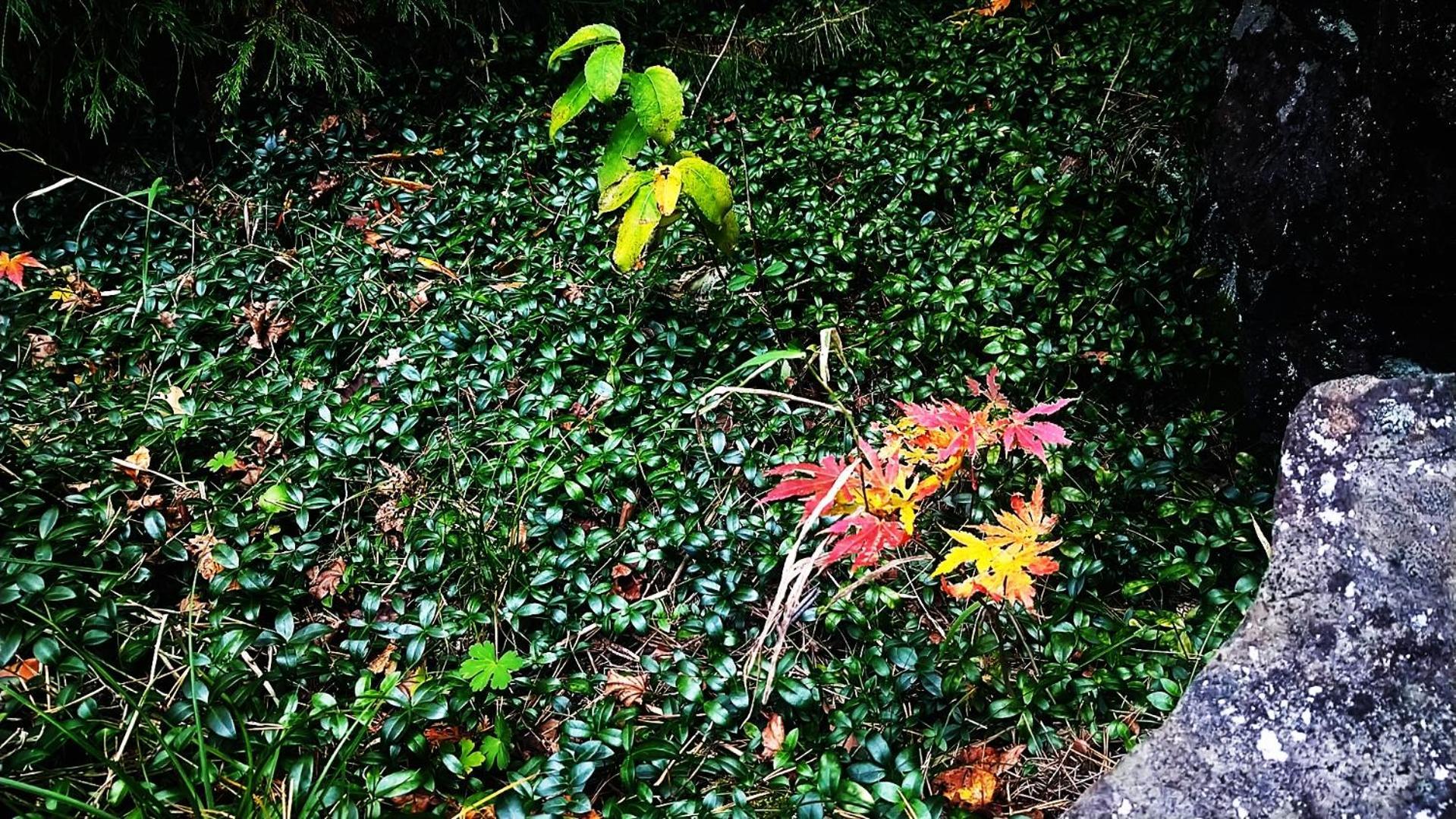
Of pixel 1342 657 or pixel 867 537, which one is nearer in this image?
pixel 1342 657

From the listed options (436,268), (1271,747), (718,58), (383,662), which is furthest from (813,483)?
(718,58)

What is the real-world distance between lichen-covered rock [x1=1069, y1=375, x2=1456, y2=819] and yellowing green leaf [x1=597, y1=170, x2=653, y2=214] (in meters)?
2.23

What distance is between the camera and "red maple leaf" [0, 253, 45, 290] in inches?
146

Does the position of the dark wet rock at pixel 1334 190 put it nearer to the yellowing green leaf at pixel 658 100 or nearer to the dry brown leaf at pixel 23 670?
the yellowing green leaf at pixel 658 100

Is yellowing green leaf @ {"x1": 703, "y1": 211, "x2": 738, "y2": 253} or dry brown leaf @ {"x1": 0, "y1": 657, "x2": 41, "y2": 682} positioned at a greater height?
yellowing green leaf @ {"x1": 703, "y1": 211, "x2": 738, "y2": 253}

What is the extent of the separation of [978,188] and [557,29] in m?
2.66

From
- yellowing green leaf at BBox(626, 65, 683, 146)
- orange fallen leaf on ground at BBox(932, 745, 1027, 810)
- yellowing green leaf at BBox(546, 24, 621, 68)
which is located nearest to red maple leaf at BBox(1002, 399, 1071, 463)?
orange fallen leaf on ground at BBox(932, 745, 1027, 810)

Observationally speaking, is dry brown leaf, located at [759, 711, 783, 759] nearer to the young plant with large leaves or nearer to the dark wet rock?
the young plant with large leaves

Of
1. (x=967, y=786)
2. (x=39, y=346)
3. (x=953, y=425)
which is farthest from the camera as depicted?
(x=39, y=346)

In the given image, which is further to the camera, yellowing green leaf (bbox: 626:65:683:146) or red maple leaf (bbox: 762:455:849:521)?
yellowing green leaf (bbox: 626:65:683:146)

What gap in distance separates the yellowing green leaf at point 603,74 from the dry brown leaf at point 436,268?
129cm

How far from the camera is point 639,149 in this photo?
305 cm

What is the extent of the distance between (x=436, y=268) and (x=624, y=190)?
1.22 meters

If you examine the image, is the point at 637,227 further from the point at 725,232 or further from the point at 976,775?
the point at 976,775
